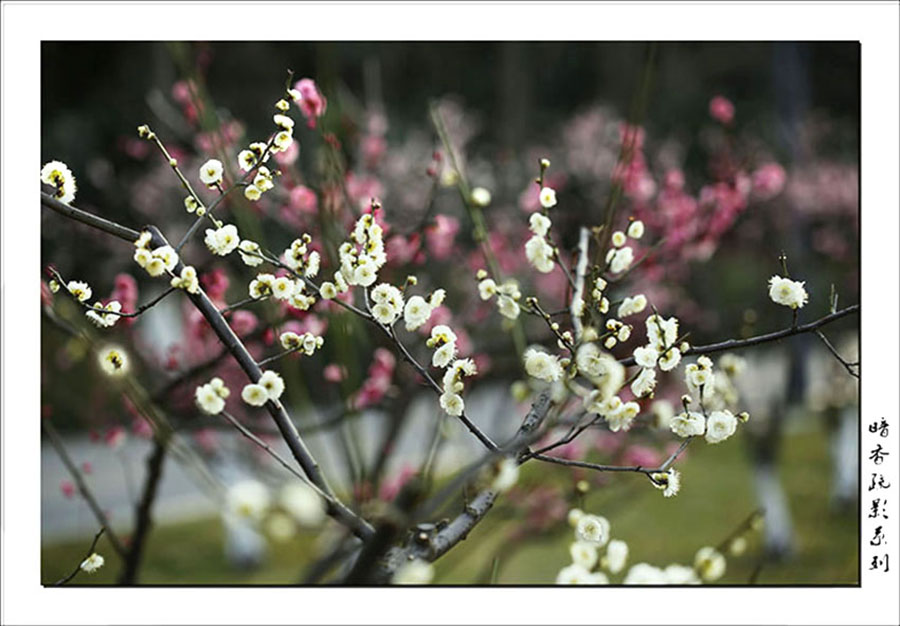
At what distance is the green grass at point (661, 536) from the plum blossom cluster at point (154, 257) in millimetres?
1119

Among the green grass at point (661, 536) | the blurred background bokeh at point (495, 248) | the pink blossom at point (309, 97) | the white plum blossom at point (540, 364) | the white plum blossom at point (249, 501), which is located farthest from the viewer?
the green grass at point (661, 536)

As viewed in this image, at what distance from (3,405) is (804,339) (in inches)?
80.6

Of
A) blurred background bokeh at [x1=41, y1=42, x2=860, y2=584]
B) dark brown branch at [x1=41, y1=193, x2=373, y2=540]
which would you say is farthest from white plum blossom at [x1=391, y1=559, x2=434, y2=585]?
blurred background bokeh at [x1=41, y1=42, x2=860, y2=584]

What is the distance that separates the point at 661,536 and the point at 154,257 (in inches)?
83.1

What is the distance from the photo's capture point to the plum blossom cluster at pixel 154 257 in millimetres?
669

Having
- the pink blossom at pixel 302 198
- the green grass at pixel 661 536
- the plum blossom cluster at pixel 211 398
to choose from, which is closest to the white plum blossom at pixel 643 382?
the plum blossom cluster at pixel 211 398

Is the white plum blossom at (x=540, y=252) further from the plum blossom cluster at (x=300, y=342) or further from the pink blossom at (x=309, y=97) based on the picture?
the pink blossom at (x=309, y=97)

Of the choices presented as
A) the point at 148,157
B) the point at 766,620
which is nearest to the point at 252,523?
the point at 766,620

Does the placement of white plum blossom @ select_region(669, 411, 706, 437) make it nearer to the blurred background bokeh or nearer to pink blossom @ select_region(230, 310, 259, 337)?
the blurred background bokeh

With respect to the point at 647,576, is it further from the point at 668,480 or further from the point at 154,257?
the point at 154,257

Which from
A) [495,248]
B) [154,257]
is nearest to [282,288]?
[154,257]

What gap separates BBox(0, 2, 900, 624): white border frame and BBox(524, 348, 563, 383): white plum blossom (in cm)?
48
